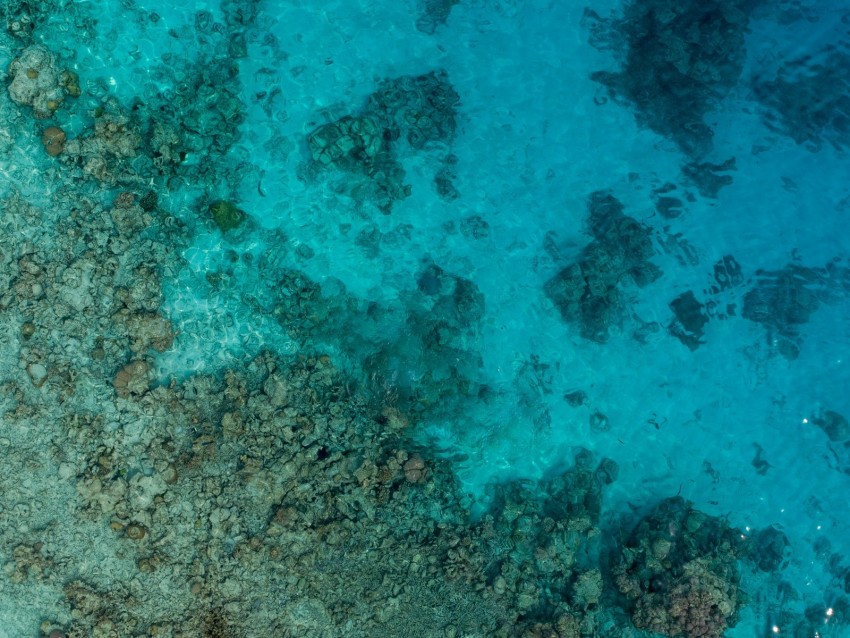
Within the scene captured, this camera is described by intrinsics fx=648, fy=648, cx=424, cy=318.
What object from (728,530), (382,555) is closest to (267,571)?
(382,555)

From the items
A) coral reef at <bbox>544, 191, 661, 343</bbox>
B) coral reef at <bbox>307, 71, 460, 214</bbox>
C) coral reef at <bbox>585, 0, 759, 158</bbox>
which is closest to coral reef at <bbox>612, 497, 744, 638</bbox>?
coral reef at <bbox>544, 191, 661, 343</bbox>

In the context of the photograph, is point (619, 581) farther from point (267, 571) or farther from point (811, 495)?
point (267, 571)

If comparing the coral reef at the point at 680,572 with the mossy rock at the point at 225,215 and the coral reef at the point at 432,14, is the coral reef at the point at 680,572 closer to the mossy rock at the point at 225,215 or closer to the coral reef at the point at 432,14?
the mossy rock at the point at 225,215

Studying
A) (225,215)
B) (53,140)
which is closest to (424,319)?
(225,215)

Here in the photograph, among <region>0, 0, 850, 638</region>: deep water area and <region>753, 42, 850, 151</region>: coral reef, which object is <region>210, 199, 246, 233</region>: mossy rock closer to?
<region>0, 0, 850, 638</region>: deep water area

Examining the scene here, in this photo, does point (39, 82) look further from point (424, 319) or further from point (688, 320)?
point (688, 320)

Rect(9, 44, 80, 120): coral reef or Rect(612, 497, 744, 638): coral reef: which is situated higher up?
Rect(9, 44, 80, 120): coral reef
